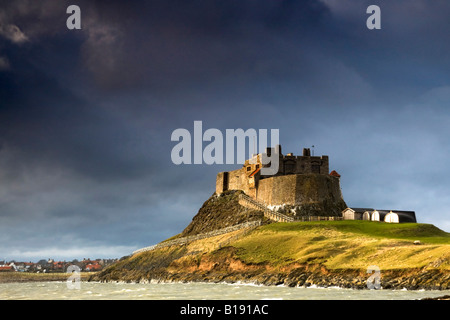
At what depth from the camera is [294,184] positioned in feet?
297

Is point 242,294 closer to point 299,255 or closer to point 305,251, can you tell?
point 299,255

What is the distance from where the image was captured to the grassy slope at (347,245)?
47.5 meters

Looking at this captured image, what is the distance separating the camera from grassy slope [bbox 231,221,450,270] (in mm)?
47500

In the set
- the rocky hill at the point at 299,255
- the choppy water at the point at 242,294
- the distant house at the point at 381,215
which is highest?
the distant house at the point at 381,215

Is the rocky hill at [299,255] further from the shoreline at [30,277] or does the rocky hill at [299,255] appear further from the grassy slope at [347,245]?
the shoreline at [30,277]

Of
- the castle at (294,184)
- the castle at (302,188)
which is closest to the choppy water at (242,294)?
the castle at (302,188)

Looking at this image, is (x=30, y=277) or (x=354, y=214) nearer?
(x=354, y=214)

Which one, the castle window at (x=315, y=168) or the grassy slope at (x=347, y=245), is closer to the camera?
the grassy slope at (x=347, y=245)

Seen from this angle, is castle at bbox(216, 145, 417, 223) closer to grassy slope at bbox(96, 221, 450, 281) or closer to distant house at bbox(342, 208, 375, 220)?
distant house at bbox(342, 208, 375, 220)

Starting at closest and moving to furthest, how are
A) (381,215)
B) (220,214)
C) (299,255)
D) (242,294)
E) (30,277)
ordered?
(242,294), (299,255), (381,215), (220,214), (30,277)

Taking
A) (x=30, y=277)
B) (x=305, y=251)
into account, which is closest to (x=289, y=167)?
(x=305, y=251)

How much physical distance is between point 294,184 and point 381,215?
16429mm

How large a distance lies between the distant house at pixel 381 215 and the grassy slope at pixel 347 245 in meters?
5.87
